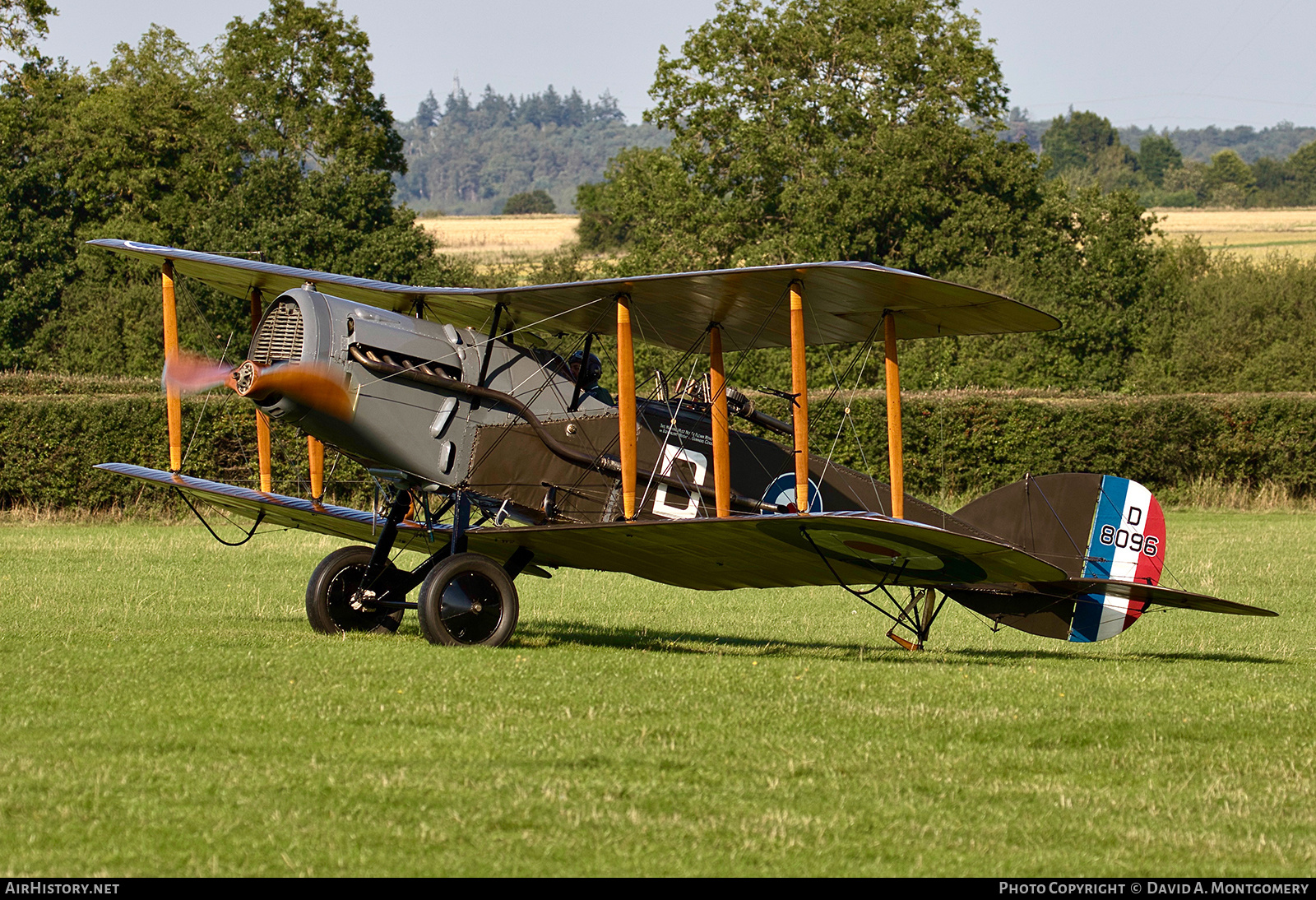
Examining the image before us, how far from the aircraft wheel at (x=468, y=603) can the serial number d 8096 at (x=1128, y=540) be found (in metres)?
4.75

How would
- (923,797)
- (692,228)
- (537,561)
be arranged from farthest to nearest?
(692,228) → (537,561) → (923,797)

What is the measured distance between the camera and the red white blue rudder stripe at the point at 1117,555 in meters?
10.6

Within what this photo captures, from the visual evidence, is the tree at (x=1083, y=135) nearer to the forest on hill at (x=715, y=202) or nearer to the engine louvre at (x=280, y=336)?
the forest on hill at (x=715, y=202)

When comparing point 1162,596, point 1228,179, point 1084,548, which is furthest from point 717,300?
point 1228,179

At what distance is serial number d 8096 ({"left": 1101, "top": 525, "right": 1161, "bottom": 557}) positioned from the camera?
10.7m

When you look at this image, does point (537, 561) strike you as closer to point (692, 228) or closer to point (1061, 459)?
point (1061, 459)

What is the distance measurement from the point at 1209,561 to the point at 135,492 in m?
16.9

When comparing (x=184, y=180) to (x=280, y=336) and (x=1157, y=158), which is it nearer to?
(x=280, y=336)

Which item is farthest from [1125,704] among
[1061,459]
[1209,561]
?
[1061,459]

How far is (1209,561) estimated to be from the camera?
18.3m

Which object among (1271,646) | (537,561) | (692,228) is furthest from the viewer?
(692,228)

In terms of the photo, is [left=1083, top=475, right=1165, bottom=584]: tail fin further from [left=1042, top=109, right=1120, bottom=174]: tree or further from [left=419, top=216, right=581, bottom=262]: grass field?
[left=1042, top=109, right=1120, bottom=174]: tree

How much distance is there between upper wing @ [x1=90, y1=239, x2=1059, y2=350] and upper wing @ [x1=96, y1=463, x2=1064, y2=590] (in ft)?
5.10

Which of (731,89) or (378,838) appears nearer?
(378,838)
